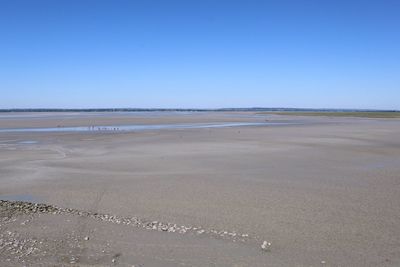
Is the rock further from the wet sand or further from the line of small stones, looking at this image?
the line of small stones

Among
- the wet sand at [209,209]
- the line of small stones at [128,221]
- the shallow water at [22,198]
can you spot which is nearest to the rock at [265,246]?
the wet sand at [209,209]

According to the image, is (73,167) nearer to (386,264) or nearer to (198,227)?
(198,227)

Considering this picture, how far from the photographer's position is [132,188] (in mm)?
12148

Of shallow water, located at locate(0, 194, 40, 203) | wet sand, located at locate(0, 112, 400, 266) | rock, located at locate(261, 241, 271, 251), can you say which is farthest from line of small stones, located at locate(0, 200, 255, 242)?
shallow water, located at locate(0, 194, 40, 203)

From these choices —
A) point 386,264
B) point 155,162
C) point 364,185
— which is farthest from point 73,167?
point 386,264

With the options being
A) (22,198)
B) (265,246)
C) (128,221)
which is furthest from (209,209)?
(22,198)

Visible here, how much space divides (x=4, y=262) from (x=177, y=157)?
12.8 meters

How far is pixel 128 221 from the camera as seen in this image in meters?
8.62

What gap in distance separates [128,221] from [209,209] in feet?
6.55

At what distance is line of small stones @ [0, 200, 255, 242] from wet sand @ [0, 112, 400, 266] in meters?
0.06

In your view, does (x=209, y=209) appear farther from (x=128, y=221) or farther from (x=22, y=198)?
(x=22, y=198)

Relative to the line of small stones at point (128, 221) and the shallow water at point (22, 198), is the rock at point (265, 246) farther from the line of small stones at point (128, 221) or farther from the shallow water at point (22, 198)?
the shallow water at point (22, 198)

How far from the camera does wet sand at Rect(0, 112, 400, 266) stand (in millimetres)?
6789

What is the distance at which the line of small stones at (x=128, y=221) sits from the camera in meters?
7.86
